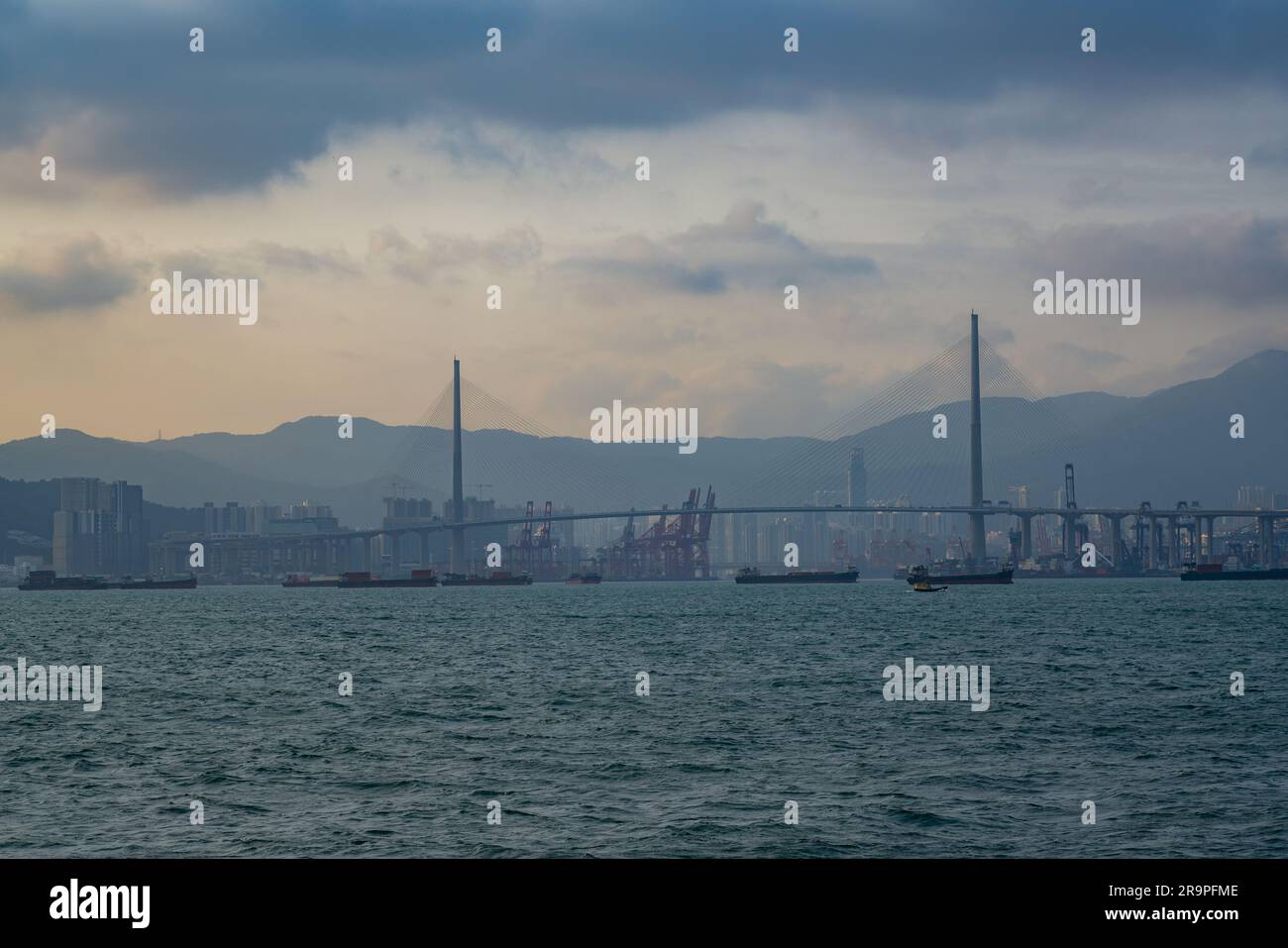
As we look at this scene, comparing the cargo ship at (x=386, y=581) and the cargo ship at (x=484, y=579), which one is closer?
the cargo ship at (x=386, y=581)

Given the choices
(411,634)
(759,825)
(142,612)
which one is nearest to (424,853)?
(759,825)

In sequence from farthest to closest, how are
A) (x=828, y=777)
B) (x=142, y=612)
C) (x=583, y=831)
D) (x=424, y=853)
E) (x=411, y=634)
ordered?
(x=142, y=612), (x=411, y=634), (x=828, y=777), (x=583, y=831), (x=424, y=853)
